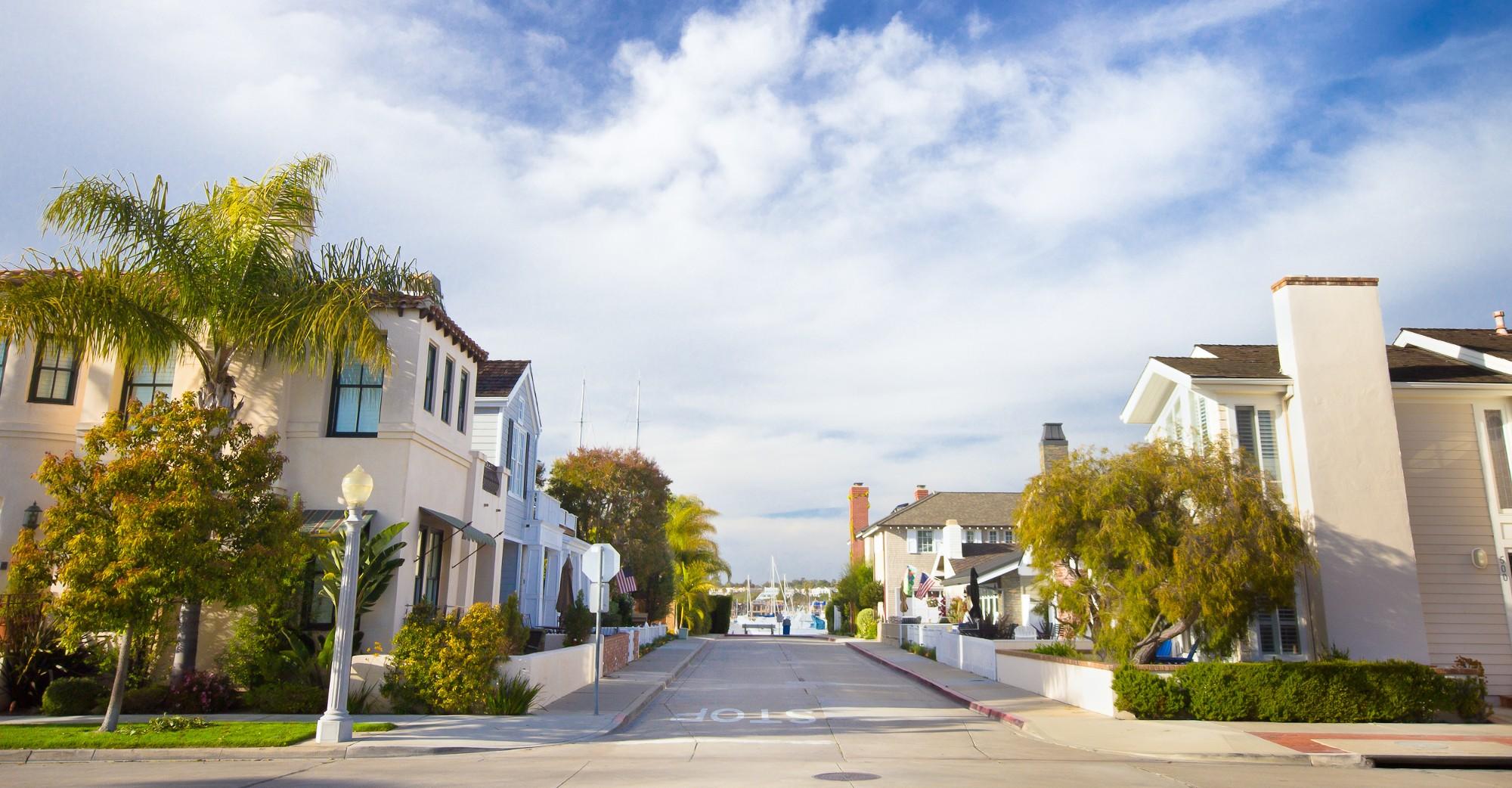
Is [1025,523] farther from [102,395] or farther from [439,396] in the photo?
[102,395]

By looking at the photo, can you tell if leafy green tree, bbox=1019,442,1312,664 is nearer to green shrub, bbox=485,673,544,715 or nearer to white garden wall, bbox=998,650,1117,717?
white garden wall, bbox=998,650,1117,717

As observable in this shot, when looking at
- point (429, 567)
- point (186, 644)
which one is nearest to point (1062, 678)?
point (429, 567)

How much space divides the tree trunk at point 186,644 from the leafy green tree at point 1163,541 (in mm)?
14198

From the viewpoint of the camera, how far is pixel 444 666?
16.0 metres

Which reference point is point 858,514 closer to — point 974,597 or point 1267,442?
point 974,597

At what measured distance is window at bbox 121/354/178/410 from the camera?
18734 mm

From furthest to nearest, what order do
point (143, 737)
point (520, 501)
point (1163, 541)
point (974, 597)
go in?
point (974, 597) → point (520, 501) → point (1163, 541) → point (143, 737)

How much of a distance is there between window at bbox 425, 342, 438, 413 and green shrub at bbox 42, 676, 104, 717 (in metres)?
6.75

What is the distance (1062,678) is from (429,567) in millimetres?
12280

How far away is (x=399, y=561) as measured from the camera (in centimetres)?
1712

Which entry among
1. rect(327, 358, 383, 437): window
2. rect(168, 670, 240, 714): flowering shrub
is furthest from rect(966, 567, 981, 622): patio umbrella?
rect(168, 670, 240, 714): flowering shrub

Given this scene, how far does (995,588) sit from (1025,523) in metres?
19.1

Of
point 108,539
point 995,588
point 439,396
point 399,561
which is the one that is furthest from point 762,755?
point 995,588

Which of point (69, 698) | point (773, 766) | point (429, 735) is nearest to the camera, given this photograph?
point (773, 766)
